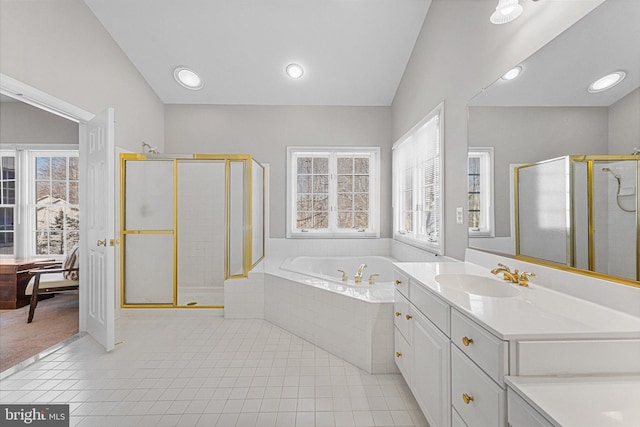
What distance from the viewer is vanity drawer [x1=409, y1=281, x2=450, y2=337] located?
1.31 metres

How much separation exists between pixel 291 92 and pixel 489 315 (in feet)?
11.2

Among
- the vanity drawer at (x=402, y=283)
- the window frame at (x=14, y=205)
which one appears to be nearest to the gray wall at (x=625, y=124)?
the vanity drawer at (x=402, y=283)

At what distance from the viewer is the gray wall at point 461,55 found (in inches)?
57.6

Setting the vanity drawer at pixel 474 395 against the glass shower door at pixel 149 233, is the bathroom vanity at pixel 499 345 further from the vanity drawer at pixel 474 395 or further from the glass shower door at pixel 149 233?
the glass shower door at pixel 149 233

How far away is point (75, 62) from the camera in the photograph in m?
2.65

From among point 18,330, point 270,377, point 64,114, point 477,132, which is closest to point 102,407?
point 270,377

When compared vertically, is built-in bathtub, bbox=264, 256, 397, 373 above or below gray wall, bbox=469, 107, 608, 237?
below

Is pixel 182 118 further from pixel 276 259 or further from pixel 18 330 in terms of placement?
pixel 18 330

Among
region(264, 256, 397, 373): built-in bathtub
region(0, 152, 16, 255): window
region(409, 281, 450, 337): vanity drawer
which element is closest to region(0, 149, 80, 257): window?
region(0, 152, 16, 255): window

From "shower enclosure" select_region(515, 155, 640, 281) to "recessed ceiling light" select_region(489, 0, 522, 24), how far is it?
29.9 inches

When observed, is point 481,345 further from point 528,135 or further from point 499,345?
point 528,135

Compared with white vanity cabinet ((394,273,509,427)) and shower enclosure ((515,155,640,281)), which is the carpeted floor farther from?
shower enclosure ((515,155,640,281))

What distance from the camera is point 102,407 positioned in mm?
1794

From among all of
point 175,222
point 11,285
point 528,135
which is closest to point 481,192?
point 528,135
